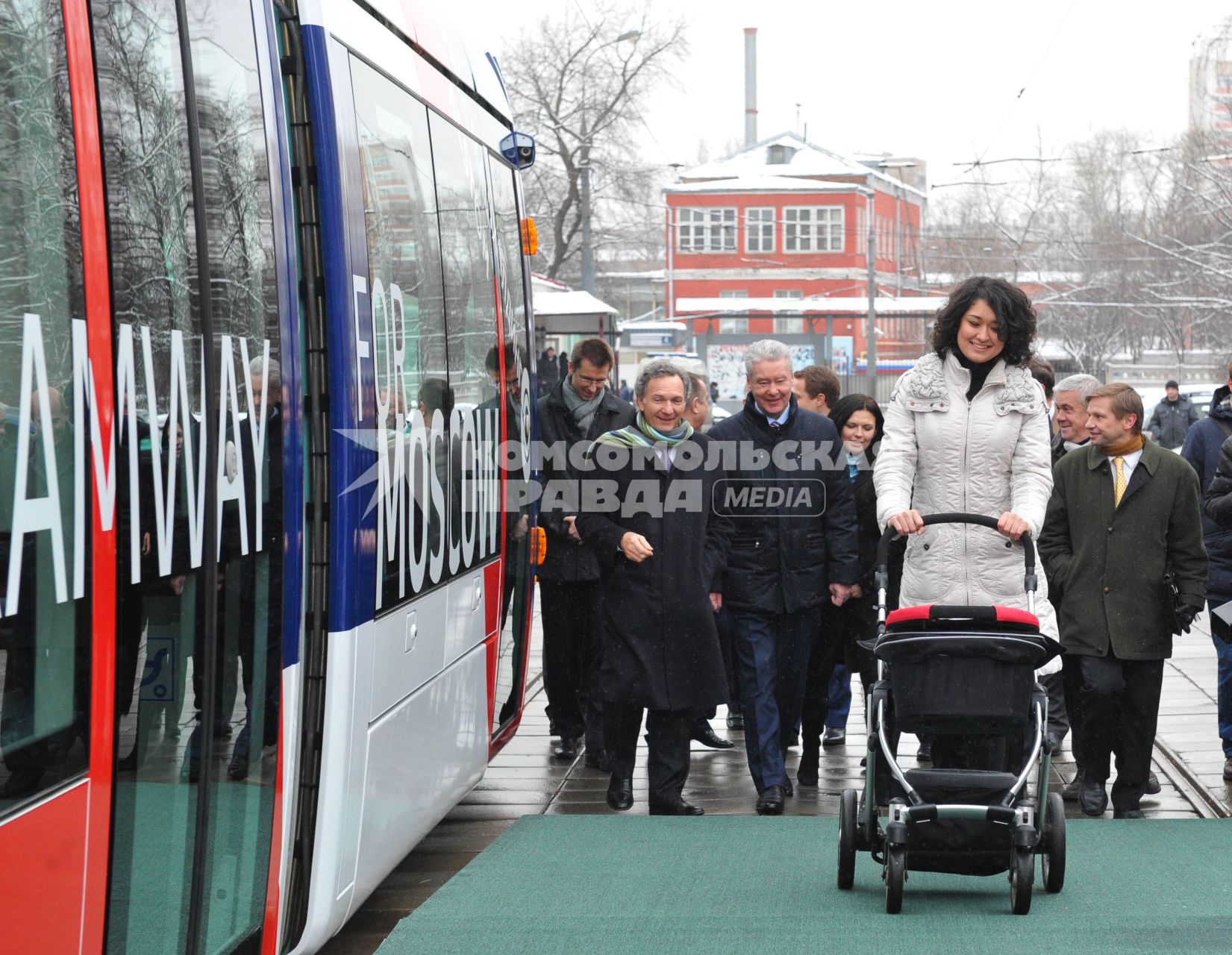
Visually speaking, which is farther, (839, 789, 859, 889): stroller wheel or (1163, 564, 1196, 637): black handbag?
(1163, 564, 1196, 637): black handbag

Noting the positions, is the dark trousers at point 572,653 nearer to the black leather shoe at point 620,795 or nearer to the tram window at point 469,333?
the black leather shoe at point 620,795

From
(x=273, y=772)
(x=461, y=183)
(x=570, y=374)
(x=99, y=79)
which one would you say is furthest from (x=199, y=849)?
(x=570, y=374)

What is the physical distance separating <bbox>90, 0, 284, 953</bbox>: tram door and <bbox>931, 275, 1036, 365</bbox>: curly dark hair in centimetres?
256

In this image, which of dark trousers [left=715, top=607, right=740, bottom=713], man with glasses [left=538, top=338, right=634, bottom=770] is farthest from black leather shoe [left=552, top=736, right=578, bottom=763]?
dark trousers [left=715, top=607, right=740, bottom=713]

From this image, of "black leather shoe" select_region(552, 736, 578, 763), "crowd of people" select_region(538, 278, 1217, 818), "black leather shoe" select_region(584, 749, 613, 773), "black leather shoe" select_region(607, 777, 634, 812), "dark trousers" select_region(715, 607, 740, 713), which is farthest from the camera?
"black leather shoe" select_region(552, 736, 578, 763)

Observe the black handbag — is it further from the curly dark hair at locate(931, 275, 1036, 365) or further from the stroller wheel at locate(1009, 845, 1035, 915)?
the stroller wheel at locate(1009, 845, 1035, 915)

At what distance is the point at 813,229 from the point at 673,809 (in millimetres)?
74095

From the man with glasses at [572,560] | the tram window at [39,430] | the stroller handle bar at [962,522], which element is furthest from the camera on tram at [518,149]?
Result: the tram window at [39,430]

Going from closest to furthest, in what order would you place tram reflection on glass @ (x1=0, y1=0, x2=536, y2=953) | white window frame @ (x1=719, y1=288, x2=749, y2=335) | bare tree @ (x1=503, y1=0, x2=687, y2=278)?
tram reflection on glass @ (x1=0, y1=0, x2=536, y2=953)
bare tree @ (x1=503, y1=0, x2=687, y2=278)
white window frame @ (x1=719, y1=288, x2=749, y2=335)

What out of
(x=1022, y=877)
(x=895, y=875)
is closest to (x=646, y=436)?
(x=895, y=875)

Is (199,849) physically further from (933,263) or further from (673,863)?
(933,263)

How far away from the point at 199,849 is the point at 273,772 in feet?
1.54

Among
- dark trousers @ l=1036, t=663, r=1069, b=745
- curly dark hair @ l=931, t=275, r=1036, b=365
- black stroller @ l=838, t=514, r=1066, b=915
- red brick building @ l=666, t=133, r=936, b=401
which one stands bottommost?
dark trousers @ l=1036, t=663, r=1069, b=745

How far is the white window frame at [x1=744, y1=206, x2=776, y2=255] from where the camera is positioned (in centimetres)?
7925
